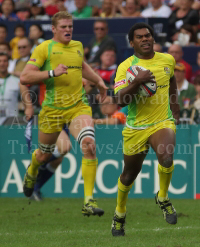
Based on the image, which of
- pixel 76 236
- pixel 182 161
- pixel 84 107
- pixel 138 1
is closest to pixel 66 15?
pixel 84 107

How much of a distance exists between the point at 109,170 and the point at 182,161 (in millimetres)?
1331

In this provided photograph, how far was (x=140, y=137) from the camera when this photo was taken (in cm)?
613

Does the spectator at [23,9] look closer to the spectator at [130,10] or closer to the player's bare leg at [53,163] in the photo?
the spectator at [130,10]

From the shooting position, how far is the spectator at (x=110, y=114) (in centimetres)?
1030

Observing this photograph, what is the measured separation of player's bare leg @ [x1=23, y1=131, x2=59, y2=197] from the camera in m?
8.03

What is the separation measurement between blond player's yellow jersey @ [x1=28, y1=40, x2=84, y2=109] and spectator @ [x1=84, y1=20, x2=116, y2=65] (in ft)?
13.1

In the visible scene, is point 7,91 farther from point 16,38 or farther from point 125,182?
point 125,182

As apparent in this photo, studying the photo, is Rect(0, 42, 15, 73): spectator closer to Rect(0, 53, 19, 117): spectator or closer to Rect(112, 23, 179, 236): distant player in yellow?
Rect(0, 53, 19, 117): spectator

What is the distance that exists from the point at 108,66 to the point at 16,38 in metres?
3.28

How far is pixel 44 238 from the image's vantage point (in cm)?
633

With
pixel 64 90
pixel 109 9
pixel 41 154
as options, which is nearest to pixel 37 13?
pixel 109 9

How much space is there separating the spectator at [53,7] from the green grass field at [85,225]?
6.68m

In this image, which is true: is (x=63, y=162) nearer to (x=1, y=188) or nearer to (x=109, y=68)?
(x=1, y=188)

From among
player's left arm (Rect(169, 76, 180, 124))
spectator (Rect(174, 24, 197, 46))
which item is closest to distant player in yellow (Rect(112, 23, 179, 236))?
player's left arm (Rect(169, 76, 180, 124))
